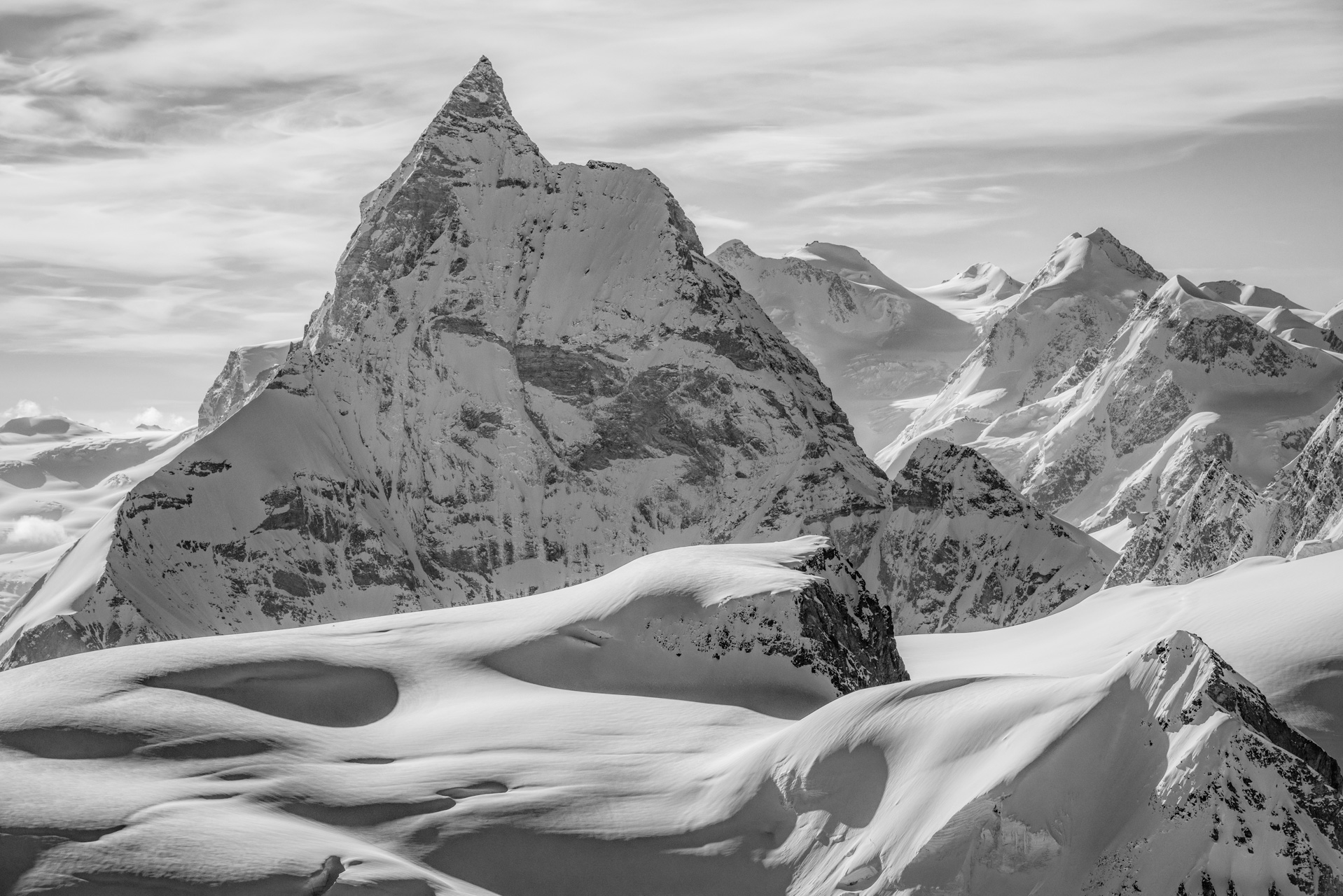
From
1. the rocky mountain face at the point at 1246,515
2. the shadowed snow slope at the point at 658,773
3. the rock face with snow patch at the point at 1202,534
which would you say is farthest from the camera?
the rock face with snow patch at the point at 1202,534

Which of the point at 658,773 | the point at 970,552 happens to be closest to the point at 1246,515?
the point at 658,773

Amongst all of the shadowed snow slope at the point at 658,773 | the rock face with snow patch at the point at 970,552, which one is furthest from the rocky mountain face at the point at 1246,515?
the rock face with snow patch at the point at 970,552

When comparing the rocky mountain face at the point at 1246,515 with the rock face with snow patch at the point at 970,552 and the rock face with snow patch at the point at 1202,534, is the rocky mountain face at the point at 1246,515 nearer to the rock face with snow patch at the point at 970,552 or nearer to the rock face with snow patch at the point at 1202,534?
the rock face with snow patch at the point at 1202,534

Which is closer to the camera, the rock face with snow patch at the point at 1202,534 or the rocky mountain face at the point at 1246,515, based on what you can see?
the rocky mountain face at the point at 1246,515

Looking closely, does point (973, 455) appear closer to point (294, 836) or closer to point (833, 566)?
point (833, 566)

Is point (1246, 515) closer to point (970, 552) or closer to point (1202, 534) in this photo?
point (1202, 534)

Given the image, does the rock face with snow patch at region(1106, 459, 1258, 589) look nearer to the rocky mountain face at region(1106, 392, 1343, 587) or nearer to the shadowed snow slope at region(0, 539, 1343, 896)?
the rocky mountain face at region(1106, 392, 1343, 587)

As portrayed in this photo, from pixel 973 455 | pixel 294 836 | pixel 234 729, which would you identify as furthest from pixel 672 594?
pixel 973 455
